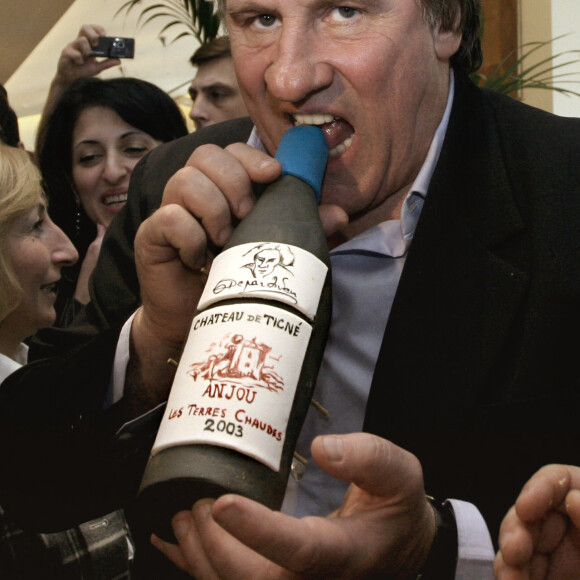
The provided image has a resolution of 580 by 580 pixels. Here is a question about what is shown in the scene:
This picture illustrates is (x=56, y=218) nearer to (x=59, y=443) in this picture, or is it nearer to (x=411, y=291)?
(x=59, y=443)

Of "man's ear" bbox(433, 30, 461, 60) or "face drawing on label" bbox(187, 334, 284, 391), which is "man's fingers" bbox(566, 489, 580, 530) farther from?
"man's ear" bbox(433, 30, 461, 60)

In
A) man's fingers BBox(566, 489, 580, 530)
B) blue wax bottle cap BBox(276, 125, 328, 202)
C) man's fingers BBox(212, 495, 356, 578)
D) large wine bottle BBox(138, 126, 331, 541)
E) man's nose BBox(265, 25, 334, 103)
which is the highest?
man's nose BBox(265, 25, 334, 103)

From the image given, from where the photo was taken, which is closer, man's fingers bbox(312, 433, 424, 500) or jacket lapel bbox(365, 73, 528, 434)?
man's fingers bbox(312, 433, 424, 500)

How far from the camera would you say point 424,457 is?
2.87ft

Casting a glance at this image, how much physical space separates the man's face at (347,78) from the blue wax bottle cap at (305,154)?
5cm

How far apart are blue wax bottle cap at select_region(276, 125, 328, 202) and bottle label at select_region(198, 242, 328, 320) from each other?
0.17 meters

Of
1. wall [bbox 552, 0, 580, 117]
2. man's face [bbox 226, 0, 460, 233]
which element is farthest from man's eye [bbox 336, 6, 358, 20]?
wall [bbox 552, 0, 580, 117]

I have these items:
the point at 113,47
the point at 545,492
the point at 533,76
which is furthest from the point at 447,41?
the point at 113,47

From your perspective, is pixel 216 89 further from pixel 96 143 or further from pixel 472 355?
pixel 472 355

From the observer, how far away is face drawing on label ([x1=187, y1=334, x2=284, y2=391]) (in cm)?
54

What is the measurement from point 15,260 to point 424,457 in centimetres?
104

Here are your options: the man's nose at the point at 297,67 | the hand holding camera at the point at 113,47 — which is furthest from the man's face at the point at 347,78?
the hand holding camera at the point at 113,47

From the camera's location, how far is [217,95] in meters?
2.30

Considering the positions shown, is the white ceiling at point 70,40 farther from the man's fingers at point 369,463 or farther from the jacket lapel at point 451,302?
the man's fingers at point 369,463
